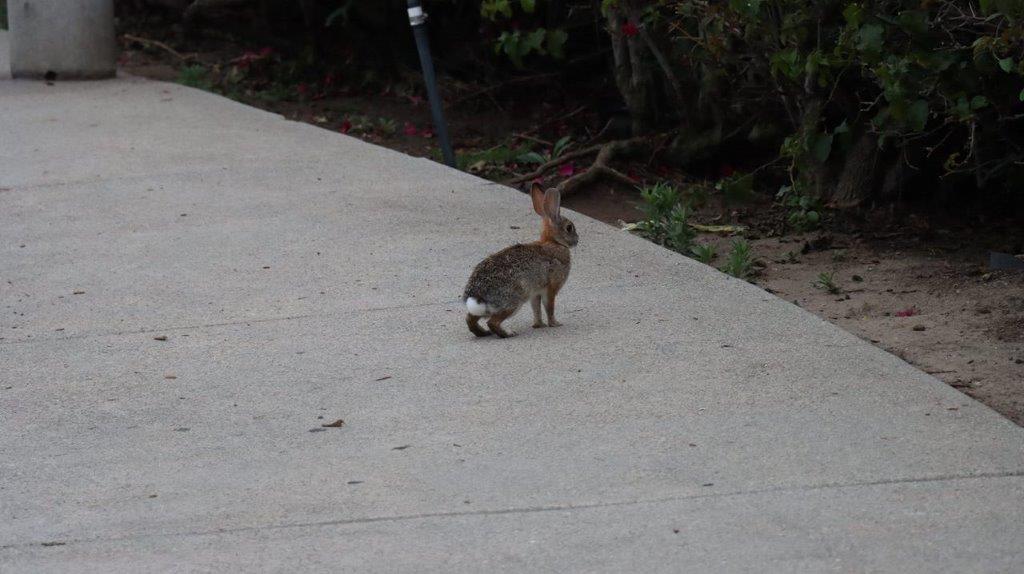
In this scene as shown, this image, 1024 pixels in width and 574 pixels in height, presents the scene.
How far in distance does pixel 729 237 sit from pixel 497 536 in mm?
4856

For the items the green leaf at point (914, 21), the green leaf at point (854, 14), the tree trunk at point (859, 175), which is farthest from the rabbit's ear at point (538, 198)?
the tree trunk at point (859, 175)

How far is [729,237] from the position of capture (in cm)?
883

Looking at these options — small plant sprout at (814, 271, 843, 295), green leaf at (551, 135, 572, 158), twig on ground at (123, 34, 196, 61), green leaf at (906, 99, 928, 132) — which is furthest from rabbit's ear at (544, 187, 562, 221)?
twig on ground at (123, 34, 196, 61)

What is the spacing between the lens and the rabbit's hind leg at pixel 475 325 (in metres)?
6.45

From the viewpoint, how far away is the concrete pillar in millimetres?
12656

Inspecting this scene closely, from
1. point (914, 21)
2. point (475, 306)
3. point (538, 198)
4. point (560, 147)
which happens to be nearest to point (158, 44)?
point (560, 147)

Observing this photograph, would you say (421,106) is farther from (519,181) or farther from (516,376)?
(516,376)

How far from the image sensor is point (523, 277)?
6.48 meters

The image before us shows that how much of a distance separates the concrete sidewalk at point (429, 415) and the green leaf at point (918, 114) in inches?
51.4

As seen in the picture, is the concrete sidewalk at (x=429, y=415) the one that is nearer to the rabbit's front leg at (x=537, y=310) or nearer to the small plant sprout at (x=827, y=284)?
the rabbit's front leg at (x=537, y=310)

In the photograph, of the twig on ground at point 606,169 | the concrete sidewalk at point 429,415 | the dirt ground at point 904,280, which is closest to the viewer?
the concrete sidewalk at point 429,415

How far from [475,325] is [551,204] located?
83cm

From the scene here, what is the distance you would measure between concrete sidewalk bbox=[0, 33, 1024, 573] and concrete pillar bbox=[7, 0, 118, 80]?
13.8ft

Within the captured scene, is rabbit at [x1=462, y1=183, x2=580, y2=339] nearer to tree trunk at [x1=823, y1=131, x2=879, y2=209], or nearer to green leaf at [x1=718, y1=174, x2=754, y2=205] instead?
green leaf at [x1=718, y1=174, x2=754, y2=205]
